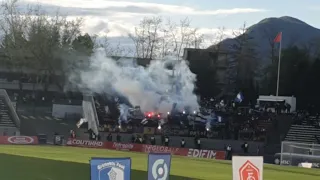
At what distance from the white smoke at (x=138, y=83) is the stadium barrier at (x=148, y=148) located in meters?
14.5

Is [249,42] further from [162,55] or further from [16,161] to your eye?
[16,161]

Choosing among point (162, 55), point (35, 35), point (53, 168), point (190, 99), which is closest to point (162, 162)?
point (53, 168)

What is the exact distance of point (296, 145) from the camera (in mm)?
44906

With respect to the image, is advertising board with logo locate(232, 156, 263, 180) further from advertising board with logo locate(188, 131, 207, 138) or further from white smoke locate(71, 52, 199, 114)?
white smoke locate(71, 52, 199, 114)

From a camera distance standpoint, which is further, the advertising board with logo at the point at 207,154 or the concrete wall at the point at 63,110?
the concrete wall at the point at 63,110

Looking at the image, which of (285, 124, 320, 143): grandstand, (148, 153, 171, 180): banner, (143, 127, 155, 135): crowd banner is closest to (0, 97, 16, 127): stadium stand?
(143, 127, 155, 135): crowd banner

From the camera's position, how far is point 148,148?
52.7 m

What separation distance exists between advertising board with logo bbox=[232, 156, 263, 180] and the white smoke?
58810mm

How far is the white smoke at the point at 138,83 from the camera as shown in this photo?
232ft

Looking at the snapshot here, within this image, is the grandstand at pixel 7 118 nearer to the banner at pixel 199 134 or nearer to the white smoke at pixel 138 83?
the white smoke at pixel 138 83

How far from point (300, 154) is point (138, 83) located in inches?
1160

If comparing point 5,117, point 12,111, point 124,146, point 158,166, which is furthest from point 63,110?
point 158,166

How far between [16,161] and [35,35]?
62.5 meters

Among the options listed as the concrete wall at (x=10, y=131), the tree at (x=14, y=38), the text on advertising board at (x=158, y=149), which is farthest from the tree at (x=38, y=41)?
the text on advertising board at (x=158, y=149)
